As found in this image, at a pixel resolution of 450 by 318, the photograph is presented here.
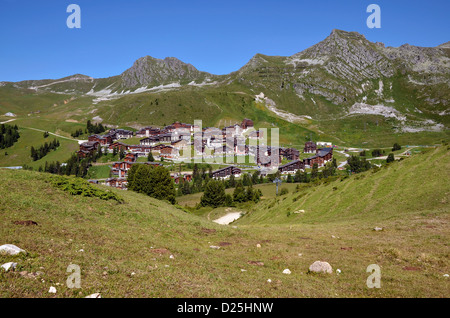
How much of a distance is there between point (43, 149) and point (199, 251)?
676ft

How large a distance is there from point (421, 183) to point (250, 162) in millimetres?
141430

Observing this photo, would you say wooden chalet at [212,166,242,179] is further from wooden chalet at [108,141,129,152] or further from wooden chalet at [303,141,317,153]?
wooden chalet at [108,141,129,152]

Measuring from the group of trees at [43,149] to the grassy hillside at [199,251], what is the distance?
597ft

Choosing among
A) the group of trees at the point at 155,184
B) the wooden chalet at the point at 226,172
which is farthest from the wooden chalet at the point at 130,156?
the group of trees at the point at 155,184

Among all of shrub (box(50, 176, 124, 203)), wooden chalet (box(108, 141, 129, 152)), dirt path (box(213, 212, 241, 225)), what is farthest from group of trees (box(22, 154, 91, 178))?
shrub (box(50, 176, 124, 203))

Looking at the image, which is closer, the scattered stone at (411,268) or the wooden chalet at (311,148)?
the scattered stone at (411,268)

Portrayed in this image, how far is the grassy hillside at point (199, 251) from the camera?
1048 cm

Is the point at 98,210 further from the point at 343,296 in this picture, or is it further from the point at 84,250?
the point at 343,296

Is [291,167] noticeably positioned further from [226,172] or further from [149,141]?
[149,141]

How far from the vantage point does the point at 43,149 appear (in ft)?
596

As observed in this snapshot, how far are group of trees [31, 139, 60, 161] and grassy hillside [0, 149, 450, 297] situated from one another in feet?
597

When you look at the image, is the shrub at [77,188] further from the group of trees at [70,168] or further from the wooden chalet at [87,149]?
the wooden chalet at [87,149]

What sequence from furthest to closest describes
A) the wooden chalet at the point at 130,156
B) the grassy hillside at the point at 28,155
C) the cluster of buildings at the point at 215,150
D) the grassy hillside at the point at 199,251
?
the grassy hillside at the point at 28,155 < the wooden chalet at the point at 130,156 < the cluster of buildings at the point at 215,150 < the grassy hillside at the point at 199,251
